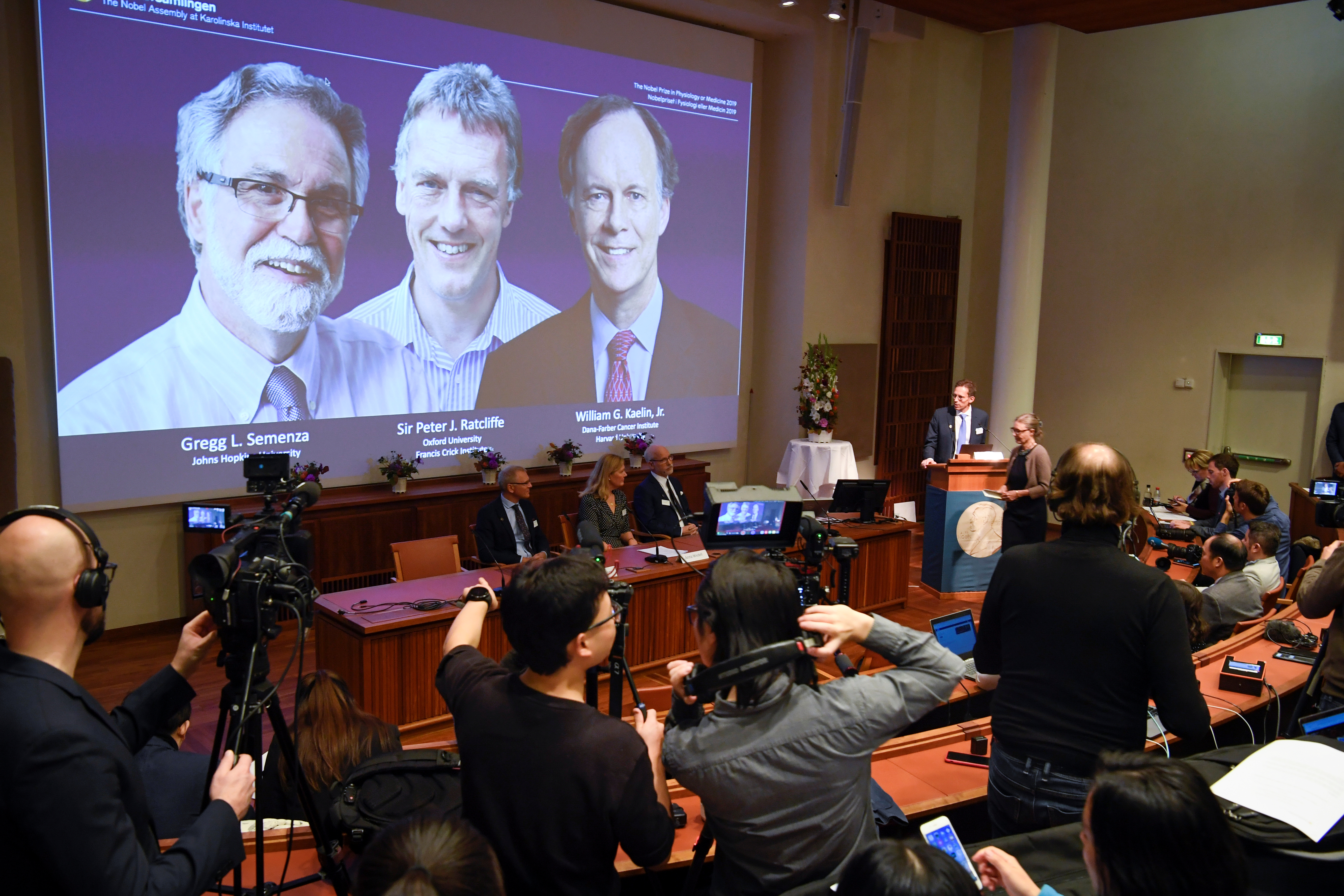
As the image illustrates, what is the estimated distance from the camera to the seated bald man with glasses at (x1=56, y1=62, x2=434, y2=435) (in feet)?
18.6

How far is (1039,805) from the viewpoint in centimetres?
213

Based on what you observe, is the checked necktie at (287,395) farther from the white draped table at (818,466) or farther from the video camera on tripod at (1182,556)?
the video camera on tripod at (1182,556)

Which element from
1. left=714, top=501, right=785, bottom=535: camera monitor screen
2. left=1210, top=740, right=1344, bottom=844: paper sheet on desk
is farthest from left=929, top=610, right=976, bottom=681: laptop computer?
left=1210, top=740, right=1344, bottom=844: paper sheet on desk

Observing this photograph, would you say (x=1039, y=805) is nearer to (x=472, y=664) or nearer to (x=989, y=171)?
(x=472, y=664)

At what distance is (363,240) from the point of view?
642cm

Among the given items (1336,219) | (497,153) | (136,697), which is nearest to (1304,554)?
(1336,219)

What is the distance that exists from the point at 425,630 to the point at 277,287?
9.13 feet

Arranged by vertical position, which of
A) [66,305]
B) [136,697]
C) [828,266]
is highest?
[828,266]

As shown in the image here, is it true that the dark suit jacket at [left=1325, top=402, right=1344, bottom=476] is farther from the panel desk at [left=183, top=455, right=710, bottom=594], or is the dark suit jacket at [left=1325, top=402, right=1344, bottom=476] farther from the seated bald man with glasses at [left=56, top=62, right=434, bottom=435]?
the seated bald man with glasses at [left=56, top=62, right=434, bottom=435]

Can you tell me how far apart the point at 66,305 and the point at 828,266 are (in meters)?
6.15

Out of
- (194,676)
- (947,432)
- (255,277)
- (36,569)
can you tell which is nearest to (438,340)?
(255,277)

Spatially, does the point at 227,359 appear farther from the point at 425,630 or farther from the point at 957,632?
the point at 957,632

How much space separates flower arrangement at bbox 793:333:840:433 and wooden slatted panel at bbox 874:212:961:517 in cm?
122

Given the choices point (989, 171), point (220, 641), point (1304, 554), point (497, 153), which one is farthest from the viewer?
point (989, 171)
